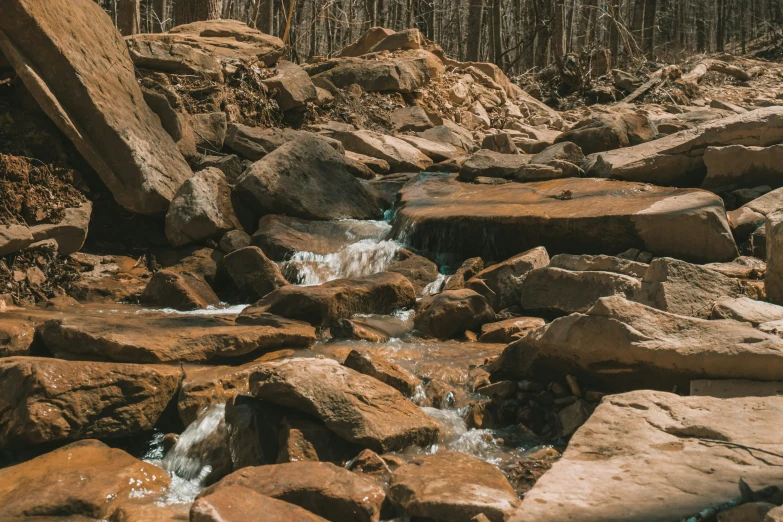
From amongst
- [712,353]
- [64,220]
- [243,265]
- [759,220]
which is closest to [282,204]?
[243,265]

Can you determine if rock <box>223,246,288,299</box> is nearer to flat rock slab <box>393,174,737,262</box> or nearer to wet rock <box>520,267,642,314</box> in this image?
flat rock slab <box>393,174,737,262</box>

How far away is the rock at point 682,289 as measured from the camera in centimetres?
466

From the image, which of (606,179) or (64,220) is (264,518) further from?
(606,179)

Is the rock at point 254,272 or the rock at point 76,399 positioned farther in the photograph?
the rock at point 254,272

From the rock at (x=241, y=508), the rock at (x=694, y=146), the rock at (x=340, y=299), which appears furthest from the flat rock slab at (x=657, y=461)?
the rock at (x=694, y=146)

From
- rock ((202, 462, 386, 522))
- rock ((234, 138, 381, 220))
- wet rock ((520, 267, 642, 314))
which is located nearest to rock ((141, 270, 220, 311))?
rock ((234, 138, 381, 220))

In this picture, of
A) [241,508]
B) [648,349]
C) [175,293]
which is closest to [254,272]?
[175,293]

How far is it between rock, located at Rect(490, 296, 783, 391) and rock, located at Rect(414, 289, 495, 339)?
1325 millimetres

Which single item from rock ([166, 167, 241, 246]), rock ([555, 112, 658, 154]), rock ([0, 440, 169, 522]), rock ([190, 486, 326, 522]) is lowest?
rock ([0, 440, 169, 522])

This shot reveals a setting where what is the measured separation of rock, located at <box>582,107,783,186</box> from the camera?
24.2ft

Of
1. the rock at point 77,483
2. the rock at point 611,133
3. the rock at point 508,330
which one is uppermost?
the rock at point 611,133

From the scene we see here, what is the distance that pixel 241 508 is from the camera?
2.89 m

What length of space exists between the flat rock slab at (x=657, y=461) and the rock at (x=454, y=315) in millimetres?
2110

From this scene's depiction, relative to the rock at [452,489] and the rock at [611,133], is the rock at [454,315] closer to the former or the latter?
the rock at [452,489]
